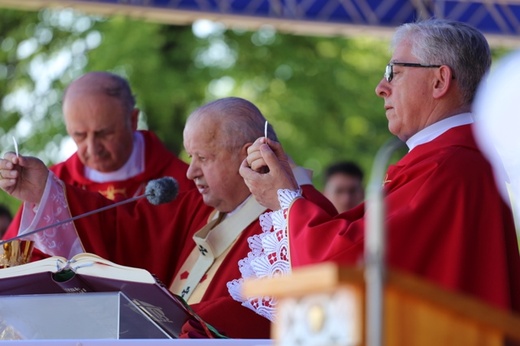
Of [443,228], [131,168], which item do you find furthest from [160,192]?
[131,168]

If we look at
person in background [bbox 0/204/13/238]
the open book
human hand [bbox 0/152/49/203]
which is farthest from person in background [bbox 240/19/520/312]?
person in background [bbox 0/204/13/238]

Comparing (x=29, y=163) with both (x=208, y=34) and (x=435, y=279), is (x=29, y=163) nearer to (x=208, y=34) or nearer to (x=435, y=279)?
(x=435, y=279)

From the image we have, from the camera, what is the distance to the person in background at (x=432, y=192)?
4039 mm

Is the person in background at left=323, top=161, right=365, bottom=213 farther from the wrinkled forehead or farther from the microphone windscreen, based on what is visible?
the microphone windscreen

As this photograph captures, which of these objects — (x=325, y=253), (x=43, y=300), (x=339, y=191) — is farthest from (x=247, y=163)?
(x=339, y=191)

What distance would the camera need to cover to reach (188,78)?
41.1 ft

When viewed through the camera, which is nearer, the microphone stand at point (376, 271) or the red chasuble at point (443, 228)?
the microphone stand at point (376, 271)

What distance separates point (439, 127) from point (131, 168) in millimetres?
2596

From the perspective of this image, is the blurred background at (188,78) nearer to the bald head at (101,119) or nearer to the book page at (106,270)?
the bald head at (101,119)

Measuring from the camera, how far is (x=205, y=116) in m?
5.25

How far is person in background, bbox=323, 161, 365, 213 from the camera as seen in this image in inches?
335

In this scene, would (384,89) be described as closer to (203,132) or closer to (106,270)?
(203,132)

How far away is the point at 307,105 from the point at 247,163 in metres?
8.44

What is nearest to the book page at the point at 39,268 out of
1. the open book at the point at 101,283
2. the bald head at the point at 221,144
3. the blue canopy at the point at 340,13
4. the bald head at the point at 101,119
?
the open book at the point at 101,283
